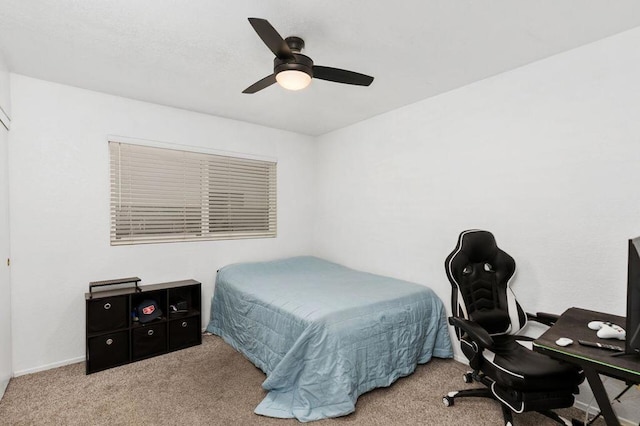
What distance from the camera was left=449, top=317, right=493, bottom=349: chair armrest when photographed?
6.17 ft

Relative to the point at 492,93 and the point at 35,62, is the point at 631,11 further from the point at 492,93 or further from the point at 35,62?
the point at 35,62

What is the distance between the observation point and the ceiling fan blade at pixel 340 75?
207 cm

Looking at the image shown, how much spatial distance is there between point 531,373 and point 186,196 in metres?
3.42

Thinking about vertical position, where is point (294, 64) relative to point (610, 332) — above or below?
above

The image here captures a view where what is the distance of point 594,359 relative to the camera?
4.50 feet

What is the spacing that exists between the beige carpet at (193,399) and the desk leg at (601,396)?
796 millimetres

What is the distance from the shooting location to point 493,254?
7.86 feet

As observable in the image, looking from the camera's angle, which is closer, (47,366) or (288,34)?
(288,34)

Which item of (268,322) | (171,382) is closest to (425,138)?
(268,322)

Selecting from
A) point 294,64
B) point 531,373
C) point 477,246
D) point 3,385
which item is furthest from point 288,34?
point 3,385

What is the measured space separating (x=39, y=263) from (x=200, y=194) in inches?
61.0

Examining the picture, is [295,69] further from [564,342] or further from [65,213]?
[65,213]

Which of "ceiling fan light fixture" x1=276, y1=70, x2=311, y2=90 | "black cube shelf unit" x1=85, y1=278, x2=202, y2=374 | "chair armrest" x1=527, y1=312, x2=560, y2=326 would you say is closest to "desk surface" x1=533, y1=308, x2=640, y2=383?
"chair armrest" x1=527, y1=312, x2=560, y2=326

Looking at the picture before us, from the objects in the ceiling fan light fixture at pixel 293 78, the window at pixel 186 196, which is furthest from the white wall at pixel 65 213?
the ceiling fan light fixture at pixel 293 78
